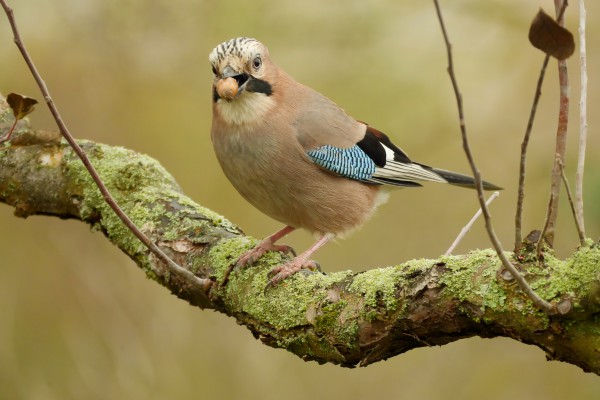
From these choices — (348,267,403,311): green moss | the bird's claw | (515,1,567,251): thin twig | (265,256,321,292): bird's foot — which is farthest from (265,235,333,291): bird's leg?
(515,1,567,251): thin twig

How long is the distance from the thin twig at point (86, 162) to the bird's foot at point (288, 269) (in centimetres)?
26

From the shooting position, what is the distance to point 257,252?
3.65 metres

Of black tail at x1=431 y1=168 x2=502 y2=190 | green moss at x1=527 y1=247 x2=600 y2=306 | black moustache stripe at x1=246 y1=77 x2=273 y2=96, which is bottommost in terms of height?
green moss at x1=527 y1=247 x2=600 y2=306

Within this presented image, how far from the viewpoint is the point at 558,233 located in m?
5.23

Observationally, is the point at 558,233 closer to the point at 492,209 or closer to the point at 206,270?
the point at 492,209

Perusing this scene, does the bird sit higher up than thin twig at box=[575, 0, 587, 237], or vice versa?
the bird

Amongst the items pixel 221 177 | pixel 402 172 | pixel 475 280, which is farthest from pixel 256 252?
pixel 221 177

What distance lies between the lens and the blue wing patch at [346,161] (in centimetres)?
414

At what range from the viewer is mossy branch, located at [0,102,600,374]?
228 cm

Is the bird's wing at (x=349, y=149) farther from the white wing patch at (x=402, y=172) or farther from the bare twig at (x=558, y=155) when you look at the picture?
the bare twig at (x=558, y=155)

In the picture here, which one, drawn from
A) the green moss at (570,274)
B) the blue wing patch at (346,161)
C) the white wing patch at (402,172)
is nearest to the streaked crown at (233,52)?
the blue wing patch at (346,161)

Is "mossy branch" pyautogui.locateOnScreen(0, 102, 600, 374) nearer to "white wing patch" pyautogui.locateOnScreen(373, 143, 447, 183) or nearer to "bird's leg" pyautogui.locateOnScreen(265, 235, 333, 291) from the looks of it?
"bird's leg" pyautogui.locateOnScreen(265, 235, 333, 291)

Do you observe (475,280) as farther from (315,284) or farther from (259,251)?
(259,251)

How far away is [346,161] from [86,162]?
1817 millimetres
